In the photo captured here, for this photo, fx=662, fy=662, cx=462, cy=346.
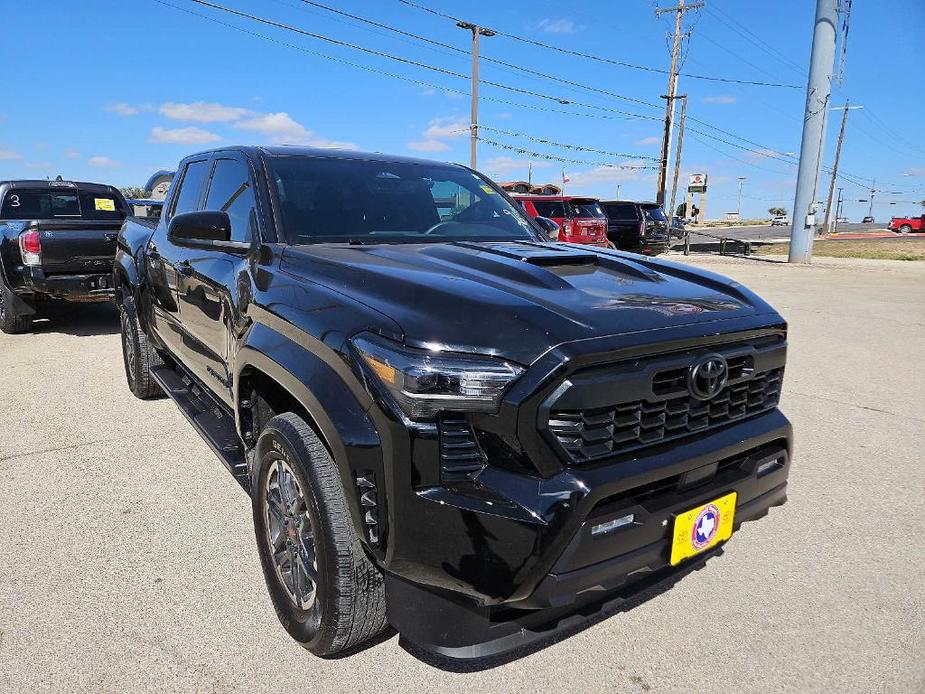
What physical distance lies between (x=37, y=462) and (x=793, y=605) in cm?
426

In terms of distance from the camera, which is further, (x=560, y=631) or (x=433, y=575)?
(x=560, y=631)

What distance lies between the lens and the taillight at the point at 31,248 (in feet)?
24.7

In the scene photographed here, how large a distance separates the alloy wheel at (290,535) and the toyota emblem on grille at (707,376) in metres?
1.30

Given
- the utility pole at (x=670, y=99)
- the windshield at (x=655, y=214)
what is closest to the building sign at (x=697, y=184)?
the utility pole at (x=670, y=99)

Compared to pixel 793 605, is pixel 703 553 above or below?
above

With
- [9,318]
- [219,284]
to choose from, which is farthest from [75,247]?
[219,284]

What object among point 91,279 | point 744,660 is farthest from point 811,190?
point 744,660

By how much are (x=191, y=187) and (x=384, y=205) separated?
1.61 meters

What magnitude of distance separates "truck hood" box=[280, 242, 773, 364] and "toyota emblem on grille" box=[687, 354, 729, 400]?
0.14m

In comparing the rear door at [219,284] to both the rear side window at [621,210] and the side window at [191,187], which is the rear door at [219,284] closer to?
the side window at [191,187]

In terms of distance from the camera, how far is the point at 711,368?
83.0 inches

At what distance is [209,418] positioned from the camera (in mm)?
3607

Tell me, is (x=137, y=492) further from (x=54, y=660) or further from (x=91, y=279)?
(x=91, y=279)

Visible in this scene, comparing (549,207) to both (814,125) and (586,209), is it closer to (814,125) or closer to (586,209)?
(586,209)
